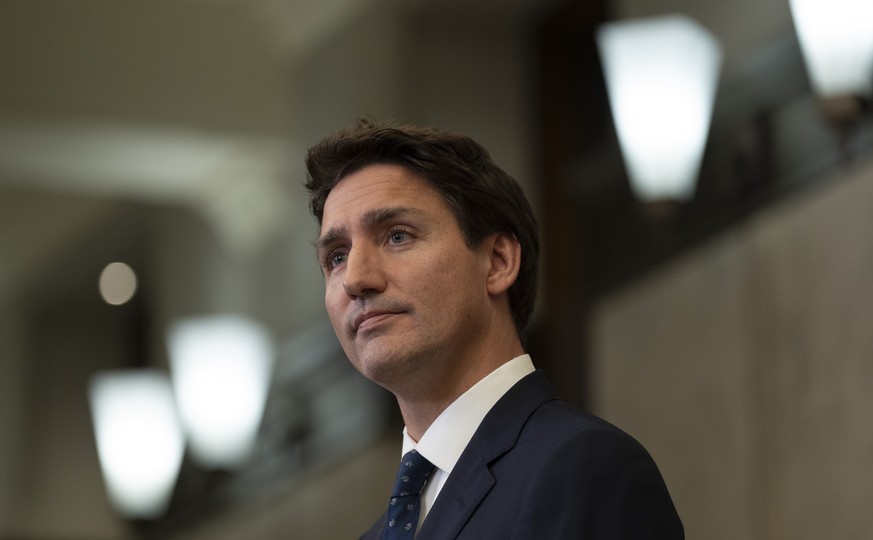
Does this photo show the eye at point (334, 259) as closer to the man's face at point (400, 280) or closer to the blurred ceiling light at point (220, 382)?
the man's face at point (400, 280)

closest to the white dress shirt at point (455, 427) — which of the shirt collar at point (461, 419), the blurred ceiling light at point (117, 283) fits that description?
the shirt collar at point (461, 419)

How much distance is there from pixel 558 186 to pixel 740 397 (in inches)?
68.9

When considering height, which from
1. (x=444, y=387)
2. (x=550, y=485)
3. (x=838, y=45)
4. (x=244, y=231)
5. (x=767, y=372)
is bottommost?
(x=767, y=372)

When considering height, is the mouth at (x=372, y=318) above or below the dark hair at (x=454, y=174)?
below

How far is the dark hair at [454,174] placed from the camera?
2197mm

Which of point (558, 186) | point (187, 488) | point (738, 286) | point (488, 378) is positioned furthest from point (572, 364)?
point (488, 378)

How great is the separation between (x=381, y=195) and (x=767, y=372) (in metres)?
2.56

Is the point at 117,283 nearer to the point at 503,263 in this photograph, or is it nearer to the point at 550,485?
the point at 503,263

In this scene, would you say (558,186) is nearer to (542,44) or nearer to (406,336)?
(542,44)

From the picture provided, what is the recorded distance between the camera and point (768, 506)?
4.38 m

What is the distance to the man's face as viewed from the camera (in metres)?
2.09

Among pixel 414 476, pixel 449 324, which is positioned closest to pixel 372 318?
pixel 449 324

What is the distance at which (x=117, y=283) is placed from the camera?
6.43 m

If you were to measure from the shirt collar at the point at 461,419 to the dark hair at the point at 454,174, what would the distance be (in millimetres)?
172
